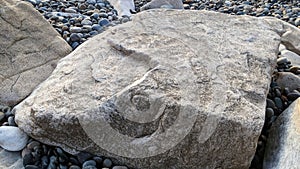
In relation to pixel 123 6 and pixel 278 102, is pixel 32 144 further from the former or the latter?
pixel 123 6

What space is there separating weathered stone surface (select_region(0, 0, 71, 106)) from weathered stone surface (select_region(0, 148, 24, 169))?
0.30m

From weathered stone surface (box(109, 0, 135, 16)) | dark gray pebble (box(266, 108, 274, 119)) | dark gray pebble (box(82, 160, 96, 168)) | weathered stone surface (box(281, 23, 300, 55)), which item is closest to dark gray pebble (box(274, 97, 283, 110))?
dark gray pebble (box(266, 108, 274, 119))

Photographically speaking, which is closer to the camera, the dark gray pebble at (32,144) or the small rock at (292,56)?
the dark gray pebble at (32,144)

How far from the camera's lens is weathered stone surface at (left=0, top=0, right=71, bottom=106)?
6.48 feet

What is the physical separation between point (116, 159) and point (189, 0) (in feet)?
10.1

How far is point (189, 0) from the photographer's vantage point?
437 centimetres

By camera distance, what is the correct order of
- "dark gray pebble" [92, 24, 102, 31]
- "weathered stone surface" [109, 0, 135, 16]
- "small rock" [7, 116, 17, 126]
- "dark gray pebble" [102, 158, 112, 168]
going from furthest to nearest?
"weathered stone surface" [109, 0, 135, 16] < "dark gray pebble" [92, 24, 102, 31] < "small rock" [7, 116, 17, 126] < "dark gray pebble" [102, 158, 112, 168]

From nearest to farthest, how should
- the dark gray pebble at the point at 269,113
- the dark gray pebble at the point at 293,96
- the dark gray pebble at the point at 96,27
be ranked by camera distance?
1. the dark gray pebble at the point at 269,113
2. the dark gray pebble at the point at 293,96
3. the dark gray pebble at the point at 96,27

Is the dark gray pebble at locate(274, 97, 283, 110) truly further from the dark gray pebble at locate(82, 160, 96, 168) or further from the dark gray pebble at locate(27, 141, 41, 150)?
the dark gray pebble at locate(27, 141, 41, 150)

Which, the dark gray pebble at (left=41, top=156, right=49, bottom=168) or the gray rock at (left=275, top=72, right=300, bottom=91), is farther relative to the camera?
the gray rock at (left=275, top=72, right=300, bottom=91)

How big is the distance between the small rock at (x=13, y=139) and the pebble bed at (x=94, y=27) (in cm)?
3

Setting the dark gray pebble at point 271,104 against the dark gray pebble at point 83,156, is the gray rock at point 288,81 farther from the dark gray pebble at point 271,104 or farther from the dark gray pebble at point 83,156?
the dark gray pebble at point 83,156

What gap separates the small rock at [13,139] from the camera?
1.70 metres

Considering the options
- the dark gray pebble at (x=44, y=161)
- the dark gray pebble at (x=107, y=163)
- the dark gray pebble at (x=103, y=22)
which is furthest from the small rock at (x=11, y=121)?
the dark gray pebble at (x=103, y=22)
